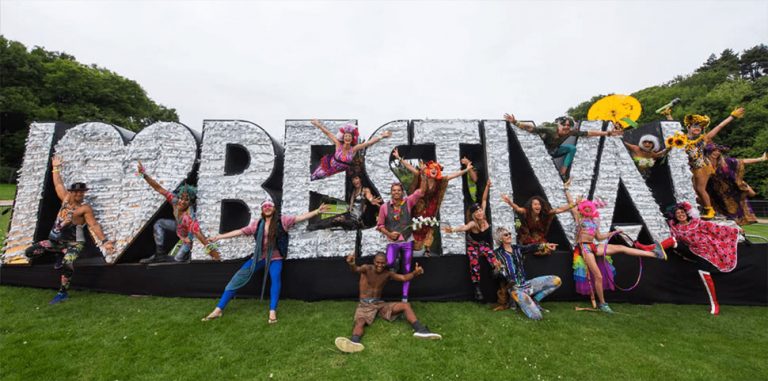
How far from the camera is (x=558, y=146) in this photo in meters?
5.99

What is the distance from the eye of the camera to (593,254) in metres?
5.11

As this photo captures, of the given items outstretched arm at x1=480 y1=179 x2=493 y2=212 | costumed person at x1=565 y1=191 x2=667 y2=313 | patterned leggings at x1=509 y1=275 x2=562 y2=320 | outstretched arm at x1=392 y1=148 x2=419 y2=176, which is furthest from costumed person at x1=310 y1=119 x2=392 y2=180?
costumed person at x1=565 y1=191 x2=667 y2=313

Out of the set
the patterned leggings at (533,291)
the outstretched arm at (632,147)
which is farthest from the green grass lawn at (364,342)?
the outstretched arm at (632,147)

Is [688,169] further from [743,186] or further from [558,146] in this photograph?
[558,146]

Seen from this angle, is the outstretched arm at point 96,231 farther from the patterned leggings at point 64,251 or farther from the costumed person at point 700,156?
the costumed person at point 700,156

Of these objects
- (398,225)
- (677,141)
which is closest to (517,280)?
(398,225)

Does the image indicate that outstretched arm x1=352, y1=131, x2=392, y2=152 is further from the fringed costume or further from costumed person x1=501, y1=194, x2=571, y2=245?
the fringed costume

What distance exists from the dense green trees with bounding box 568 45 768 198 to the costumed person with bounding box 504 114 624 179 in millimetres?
29296

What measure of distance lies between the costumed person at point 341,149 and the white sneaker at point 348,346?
10.1 ft

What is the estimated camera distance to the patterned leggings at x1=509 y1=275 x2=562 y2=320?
14.9ft

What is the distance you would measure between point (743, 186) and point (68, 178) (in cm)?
1391

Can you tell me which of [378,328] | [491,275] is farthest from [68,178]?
[491,275]

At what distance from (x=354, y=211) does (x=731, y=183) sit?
8.12 meters

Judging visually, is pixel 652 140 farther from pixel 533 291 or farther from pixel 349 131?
pixel 349 131
